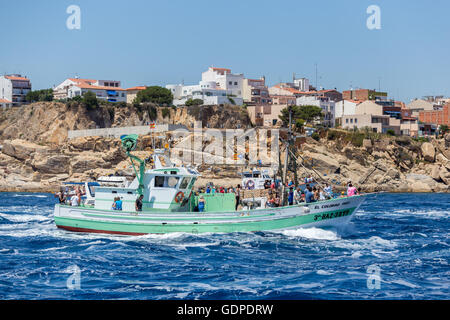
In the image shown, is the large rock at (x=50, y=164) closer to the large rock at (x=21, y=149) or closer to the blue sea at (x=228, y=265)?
the large rock at (x=21, y=149)

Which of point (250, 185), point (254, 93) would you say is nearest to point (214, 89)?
point (254, 93)

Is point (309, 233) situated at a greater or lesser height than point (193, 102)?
lesser

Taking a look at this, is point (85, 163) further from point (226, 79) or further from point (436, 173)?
point (436, 173)

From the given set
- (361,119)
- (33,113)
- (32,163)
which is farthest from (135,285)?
(361,119)

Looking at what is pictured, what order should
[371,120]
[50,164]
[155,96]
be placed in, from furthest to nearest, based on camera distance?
[155,96] < [371,120] < [50,164]

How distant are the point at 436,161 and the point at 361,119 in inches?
760

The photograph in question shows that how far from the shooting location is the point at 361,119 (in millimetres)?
111562

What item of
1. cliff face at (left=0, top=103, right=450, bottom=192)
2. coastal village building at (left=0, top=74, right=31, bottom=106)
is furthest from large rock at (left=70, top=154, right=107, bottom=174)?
coastal village building at (left=0, top=74, right=31, bottom=106)

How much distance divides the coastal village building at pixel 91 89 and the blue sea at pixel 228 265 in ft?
275

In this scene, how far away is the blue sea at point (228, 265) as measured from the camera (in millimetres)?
18375

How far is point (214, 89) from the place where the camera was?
394ft

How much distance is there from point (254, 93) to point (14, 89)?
54879 mm

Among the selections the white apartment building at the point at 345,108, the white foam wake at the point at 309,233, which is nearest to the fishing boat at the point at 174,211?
the white foam wake at the point at 309,233

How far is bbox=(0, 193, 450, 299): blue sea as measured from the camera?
18.4 m
